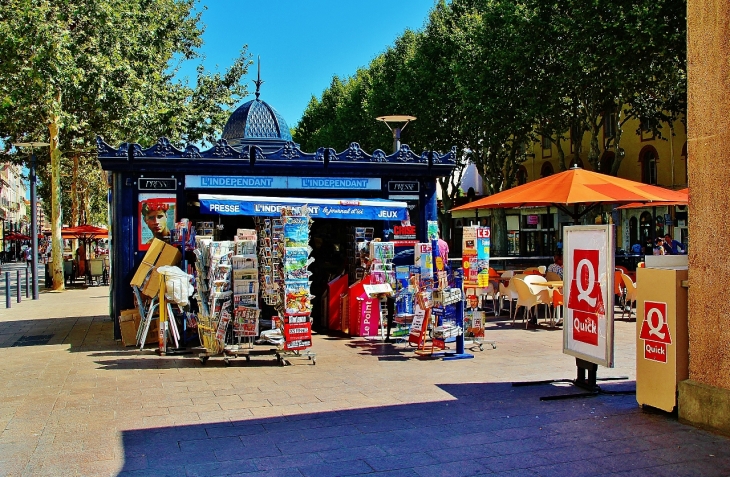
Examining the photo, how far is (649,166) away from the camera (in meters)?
32.7

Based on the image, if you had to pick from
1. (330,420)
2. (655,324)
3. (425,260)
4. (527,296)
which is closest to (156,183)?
(425,260)

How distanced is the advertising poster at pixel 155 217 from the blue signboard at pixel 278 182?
47 centimetres

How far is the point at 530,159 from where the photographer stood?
41.3m

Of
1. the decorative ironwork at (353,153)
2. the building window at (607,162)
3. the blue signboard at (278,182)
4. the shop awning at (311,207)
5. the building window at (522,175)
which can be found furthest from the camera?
the building window at (522,175)

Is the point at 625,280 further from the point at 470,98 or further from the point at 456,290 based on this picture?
the point at 470,98

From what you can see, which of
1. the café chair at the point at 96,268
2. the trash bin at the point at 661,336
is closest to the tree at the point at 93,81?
the café chair at the point at 96,268

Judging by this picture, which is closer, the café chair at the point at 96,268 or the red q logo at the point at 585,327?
the red q logo at the point at 585,327

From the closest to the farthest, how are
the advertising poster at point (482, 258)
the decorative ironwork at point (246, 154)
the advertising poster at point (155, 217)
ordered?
the advertising poster at point (482, 258)
the decorative ironwork at point (246, 154)
the advertising poster at point (155, 217)

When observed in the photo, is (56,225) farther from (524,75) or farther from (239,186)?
(524,75)

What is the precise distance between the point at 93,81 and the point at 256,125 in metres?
8.94

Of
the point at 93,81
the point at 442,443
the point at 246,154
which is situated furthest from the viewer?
the point at 93,81

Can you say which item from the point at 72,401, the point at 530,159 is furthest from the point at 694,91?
the point at 530,159

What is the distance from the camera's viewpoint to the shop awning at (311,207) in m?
10.9

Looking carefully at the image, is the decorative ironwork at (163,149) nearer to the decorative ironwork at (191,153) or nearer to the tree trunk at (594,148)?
the decorative ironwork at (191,153)
